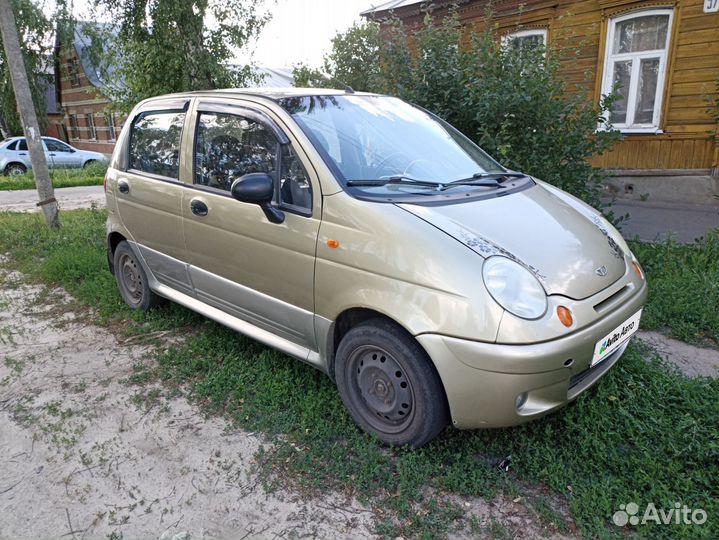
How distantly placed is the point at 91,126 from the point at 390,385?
34190 millimetres

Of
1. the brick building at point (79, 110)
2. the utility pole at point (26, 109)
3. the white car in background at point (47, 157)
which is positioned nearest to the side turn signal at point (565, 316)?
the utility pole at point (26, 109)

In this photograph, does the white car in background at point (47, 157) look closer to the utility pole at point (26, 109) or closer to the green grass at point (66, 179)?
the green grass at point (66, 179)

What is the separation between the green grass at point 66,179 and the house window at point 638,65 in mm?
14437

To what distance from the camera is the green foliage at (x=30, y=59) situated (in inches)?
911

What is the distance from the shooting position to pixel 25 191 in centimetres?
1510

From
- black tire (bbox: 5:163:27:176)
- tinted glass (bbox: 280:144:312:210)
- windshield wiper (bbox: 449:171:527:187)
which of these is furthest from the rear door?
black tire (bbox: 5:163:27:176)

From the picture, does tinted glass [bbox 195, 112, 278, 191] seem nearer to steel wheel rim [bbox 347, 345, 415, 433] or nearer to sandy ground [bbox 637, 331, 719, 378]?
steel wheel rim [bbox 347, 345, 415, 433]

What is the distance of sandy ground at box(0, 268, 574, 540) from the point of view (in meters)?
2.47

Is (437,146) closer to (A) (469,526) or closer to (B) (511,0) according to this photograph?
(A) (469,526)

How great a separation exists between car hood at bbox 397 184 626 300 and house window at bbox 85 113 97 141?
110ft

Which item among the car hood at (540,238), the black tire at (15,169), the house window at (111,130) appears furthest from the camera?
the house window at (111,130)

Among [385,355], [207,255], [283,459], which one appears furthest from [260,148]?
[283,459]

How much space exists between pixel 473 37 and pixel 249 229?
13.1 ft

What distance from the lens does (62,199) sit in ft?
44.4
